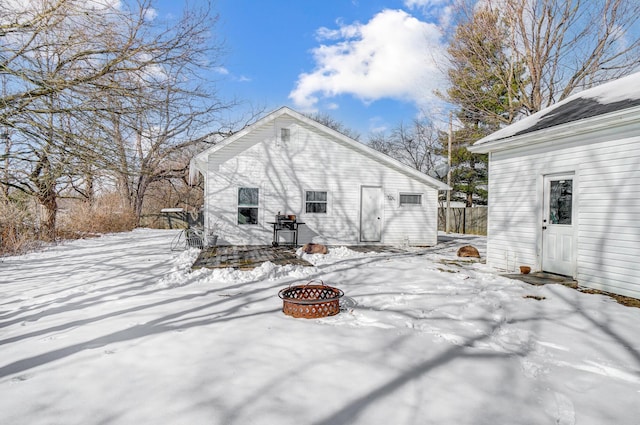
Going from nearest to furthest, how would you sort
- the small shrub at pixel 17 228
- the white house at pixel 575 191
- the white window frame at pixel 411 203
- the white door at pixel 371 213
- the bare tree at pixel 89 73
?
the white house at pixel 575 191 < the bare tree at pixel 89 73 < the small shrub at pixel 17 228 < the white door at pixel 371 213 < the white window frame at pixel 411 203

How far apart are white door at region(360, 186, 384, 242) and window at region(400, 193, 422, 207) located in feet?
2.70

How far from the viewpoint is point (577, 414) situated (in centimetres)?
221

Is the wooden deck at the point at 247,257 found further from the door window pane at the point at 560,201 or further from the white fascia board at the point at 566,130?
the door window pane at the point at 560,201

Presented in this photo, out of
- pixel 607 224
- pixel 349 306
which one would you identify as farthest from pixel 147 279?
pixel 607 224

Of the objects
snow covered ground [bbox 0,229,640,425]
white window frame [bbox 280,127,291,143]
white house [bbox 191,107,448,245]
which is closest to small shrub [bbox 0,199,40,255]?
snow covered ground [bbox 0,229,640,425]

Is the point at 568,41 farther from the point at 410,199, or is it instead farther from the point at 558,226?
the point at 558,226

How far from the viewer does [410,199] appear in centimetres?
1189

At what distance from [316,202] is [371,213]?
2.00 metres

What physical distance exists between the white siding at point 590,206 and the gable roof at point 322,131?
436cm

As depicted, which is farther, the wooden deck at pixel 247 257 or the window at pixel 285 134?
the window at pixel 285 134

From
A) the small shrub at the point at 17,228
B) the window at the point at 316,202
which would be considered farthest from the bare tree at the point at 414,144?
the small shrub at the point at 17,228

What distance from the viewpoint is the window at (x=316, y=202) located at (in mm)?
11094

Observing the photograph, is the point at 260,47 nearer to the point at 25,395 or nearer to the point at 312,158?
the point at 312,158

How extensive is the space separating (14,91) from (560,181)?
Answer: 10434 millimetres
